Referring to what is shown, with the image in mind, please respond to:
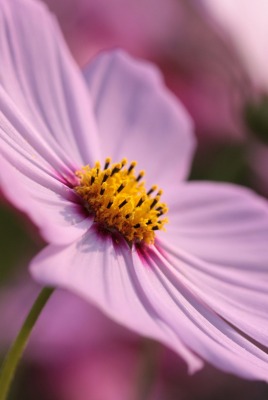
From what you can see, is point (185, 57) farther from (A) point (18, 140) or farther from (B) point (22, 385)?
(A) point (18, 140)

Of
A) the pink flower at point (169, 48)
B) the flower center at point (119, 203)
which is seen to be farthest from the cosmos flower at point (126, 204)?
the pink flower at point (169, 48)

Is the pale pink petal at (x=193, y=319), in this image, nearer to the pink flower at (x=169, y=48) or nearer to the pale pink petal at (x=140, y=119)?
the pale pink petal at (x=140, y=119)

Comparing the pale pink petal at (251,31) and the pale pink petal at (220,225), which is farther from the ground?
the pale pink petal at (251,31)

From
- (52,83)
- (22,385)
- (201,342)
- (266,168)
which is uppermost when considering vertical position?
(266,168)

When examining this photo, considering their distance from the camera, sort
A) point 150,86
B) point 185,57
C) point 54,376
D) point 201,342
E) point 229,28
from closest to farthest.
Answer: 1. point 201,342
2. point 150,86
3. point 54,376
4. point 229,28
5. point 185,57

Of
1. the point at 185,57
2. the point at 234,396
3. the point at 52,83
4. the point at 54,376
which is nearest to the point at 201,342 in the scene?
the point at 52,83

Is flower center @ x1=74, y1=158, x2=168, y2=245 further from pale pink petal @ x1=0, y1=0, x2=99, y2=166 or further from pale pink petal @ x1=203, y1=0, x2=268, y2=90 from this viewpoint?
pale pink petal @ x1=203, y1=0, x2=268, y2=90

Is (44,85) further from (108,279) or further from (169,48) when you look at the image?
(169,48)

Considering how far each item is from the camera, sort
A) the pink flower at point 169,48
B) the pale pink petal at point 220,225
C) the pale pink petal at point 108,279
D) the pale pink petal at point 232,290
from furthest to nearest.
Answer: the pink flower at point 169,48 < the pale pink petal at point 220,225 < the pale pink petal at point 232,290 < the pale pink petal at point 108,279

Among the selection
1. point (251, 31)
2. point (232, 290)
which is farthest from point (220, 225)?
point (251, 31)
